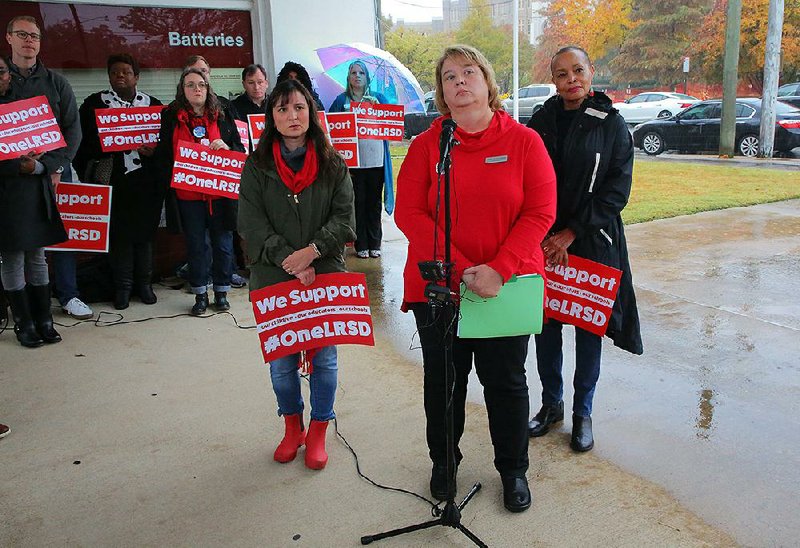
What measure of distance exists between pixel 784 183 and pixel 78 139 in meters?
11.2

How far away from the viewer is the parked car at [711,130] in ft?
56.7

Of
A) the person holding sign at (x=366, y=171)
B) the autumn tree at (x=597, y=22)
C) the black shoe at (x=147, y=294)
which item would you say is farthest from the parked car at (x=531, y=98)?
the black shoe at (x=147, y=294)

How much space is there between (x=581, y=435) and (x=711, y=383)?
4.14ft

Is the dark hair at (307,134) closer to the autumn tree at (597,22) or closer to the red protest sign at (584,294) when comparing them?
the red protest sign at (584,294)

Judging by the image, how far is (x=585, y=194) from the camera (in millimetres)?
3465

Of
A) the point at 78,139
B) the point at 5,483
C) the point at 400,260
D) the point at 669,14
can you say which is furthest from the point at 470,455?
the point at 669,14

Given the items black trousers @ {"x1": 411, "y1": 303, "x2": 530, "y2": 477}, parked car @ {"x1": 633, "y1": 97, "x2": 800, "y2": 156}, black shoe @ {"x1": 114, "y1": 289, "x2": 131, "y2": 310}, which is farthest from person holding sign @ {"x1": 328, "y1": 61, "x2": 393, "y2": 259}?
parked car @ {"x1": 633, "y1": 97, "x2": 800, "y2": 156}

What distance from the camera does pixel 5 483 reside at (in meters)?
3.41

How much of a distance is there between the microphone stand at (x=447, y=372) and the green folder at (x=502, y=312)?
0.06 m

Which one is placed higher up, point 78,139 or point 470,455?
point 78,139

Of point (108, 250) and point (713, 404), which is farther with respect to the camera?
point (108, 250)

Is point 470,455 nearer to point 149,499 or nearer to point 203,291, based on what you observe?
point 149,499

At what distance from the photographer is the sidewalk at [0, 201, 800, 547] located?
2984 millimetres

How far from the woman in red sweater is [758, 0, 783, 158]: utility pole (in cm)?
1607
